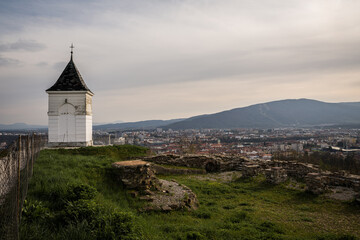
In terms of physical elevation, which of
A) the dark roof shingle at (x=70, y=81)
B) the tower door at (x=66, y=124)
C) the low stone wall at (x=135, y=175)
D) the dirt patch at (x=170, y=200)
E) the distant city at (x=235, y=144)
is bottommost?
the distant city at (x=235, y=144)

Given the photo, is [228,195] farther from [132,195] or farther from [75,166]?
[75,166]

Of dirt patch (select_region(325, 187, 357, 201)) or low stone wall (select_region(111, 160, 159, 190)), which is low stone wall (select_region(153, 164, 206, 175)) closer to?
low stone wall (select_region(111, 160, 159, 190))

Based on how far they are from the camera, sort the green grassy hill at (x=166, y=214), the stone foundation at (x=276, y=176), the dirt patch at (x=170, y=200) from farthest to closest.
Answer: the stone foundation at (x=276, y=176)
the dirt patch at (x=170, y=200)
the green grassy hill at (x=166, y=214)

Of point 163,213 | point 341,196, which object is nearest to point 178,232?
point 163,213

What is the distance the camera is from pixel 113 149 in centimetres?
2012

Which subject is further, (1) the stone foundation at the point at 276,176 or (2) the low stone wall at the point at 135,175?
(1) the stone foundation at the point at 276,176

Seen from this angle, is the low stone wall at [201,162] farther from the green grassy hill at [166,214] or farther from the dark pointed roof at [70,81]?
the dark pointed roof at [70,81]

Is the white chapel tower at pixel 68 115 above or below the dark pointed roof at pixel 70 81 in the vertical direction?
below

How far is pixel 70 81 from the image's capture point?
22.1 m

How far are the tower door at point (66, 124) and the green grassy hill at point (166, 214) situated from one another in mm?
9452

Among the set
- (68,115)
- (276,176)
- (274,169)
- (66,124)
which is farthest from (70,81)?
(276,176)

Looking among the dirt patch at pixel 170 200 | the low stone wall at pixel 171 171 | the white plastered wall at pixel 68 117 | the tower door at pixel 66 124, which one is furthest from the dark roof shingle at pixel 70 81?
the dirt patch at pixel 170 200

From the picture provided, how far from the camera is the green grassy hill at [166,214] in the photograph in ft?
17.3

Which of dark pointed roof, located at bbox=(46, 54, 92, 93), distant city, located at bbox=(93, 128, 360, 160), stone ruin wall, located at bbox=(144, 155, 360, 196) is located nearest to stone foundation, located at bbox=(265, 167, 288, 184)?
stone ruin wall, located at bbox=(144, 155, 360, 196)
